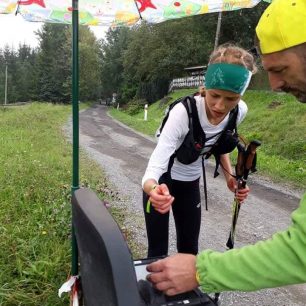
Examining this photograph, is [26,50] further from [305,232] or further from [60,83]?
[305,232]

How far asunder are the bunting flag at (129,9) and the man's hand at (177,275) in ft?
6.41

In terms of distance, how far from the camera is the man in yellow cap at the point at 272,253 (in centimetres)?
111

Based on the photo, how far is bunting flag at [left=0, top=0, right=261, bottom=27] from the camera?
8.94 feet

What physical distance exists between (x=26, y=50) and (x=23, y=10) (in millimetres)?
100631

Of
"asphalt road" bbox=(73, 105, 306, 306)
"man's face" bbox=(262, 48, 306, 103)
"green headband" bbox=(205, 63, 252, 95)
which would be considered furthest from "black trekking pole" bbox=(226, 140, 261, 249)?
"asphalt road" bbox=(73, 105, 306, 306)

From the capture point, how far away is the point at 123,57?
5078 centimetres

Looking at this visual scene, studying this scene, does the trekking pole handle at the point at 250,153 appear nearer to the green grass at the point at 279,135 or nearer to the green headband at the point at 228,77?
the green headband at the point at 228,77

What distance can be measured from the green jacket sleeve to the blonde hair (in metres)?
1.26

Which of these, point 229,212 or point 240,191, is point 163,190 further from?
point 229,212

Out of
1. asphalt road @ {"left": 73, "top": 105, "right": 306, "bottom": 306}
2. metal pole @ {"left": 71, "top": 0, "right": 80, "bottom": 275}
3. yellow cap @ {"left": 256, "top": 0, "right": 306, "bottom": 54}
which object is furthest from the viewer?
asphalt road @ {"left": 73, "top": 105, "right": 306, "bottom": 306}

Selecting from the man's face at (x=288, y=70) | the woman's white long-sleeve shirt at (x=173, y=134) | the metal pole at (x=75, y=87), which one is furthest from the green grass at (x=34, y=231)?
the man's face at (x=288, y=70)

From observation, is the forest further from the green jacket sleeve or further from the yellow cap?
the green jacket sleeve

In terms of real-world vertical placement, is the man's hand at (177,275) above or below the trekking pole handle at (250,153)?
below

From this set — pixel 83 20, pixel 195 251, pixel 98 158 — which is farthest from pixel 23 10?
pixel 98 158
